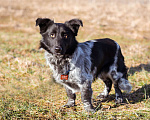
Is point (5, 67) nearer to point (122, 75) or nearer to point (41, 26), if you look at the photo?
point (41, 26)

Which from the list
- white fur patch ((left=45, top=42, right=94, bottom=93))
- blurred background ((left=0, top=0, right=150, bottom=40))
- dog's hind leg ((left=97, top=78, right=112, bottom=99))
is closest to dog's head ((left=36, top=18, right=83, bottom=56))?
white fur patch ((left=45, top=42, right=94, bottom=93))

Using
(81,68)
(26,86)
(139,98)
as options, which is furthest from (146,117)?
(26,86)

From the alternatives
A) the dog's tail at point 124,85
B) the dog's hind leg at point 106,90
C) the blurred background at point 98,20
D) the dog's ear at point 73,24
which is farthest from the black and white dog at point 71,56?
the blurred background at point 98,20

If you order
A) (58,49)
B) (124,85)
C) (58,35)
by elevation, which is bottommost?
(124,85)

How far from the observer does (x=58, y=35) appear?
3.87 metres

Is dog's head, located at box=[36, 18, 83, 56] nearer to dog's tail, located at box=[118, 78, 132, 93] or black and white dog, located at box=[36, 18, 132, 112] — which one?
black and white dog, located at box=[36, 18, 132, 112]

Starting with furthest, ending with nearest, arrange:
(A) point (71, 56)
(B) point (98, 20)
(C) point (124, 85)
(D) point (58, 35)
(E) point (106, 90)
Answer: (B) point (98, 20)
(E) point (106, 90)
(C) point (124, 85)
(A) point (71, 56)
(D) point (58, 35)

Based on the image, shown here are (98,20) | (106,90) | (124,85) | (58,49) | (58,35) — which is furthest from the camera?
(98,20)

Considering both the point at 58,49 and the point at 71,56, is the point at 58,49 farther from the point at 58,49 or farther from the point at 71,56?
the point at 71,56

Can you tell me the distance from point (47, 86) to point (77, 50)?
1927mm

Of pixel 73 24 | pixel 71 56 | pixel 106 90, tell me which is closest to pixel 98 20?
pixel 106 90

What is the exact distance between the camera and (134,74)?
20.9 ft

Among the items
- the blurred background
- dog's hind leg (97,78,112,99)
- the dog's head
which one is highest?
the blurred background

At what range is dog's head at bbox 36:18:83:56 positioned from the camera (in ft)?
12.4
